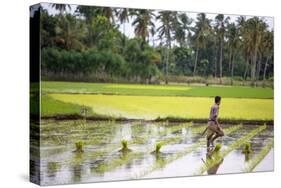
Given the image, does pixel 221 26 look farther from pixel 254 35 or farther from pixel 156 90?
pixel 156 90

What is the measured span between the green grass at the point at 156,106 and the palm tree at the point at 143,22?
36.9 inches

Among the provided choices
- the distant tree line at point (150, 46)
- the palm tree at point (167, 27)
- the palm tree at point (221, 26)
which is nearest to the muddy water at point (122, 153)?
the distant tree line at point (150, 46)

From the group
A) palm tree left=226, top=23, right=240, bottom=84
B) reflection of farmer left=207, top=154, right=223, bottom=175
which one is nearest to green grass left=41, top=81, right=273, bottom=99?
palm tree left=226, top=23, right=240, bottom=84

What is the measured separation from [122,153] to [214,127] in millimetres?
1744

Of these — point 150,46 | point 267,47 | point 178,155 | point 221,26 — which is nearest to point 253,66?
point 267,47

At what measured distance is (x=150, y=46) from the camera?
1116cm

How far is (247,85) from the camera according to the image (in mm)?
12039

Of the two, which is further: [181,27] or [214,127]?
[214,127]

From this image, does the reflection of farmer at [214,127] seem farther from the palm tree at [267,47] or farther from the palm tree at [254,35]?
the palm tree at [267,47]

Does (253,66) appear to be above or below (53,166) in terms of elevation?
above

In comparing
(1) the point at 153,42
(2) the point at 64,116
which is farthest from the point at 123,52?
(2) the point at 64,116

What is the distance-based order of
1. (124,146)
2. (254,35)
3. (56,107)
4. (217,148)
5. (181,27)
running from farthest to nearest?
1. (254,35)
2. (217,148)
3. (181,27)
4. (124,146)
5. (56,107)

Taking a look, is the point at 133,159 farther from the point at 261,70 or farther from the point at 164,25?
the point at 261,70

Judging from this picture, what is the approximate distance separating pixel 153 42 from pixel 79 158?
219cm
